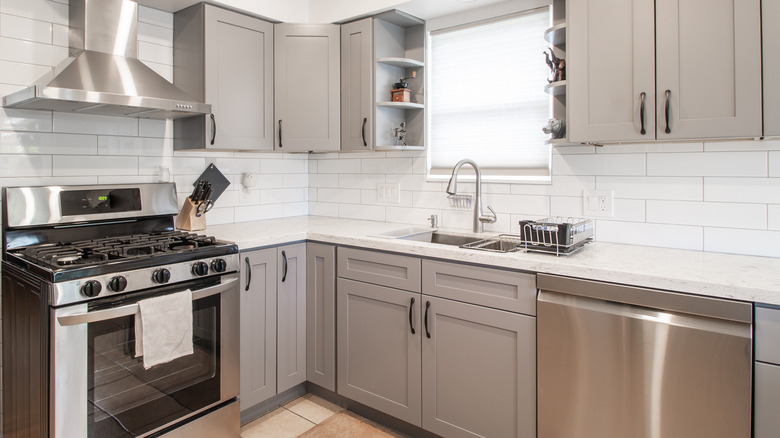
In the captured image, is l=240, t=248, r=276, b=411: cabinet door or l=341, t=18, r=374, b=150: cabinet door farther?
l=341, t=18, r=374, b=150: cabinet door

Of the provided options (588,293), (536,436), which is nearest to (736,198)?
(588,293)

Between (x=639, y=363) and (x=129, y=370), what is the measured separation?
193cm

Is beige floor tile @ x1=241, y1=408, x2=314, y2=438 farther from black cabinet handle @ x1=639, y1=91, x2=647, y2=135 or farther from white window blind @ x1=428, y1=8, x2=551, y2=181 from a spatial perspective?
black cabinet handle @ x1=639, y1=91, x2=647, y2=135

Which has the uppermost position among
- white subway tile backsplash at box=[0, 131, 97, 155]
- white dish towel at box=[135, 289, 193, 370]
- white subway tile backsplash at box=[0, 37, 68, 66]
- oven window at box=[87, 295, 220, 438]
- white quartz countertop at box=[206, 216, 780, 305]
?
white subway tile backsplash at box=[0, 37, 68, 66]

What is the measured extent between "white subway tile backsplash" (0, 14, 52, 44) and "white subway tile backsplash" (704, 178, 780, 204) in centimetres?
312

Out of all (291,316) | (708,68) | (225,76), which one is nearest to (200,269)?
(291,316)

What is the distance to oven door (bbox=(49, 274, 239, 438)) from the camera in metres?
1.76

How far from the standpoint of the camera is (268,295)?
2.58 meters

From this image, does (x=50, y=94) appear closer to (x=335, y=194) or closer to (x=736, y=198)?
(x=335, y=194)

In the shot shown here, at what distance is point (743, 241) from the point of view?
2000 mm

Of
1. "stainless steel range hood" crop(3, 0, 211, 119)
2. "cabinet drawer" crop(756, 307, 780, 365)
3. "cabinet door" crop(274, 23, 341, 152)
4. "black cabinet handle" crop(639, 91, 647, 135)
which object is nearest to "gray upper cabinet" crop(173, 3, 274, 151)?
"cabinet door" crop(274, 23, 341, 152)

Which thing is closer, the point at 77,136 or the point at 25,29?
the point at 25,29

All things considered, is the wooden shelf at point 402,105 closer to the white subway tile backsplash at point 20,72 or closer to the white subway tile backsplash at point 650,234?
the white subway tile backsplash at point 650,234

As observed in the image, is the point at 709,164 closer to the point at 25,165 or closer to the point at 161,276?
the point at 161,276
